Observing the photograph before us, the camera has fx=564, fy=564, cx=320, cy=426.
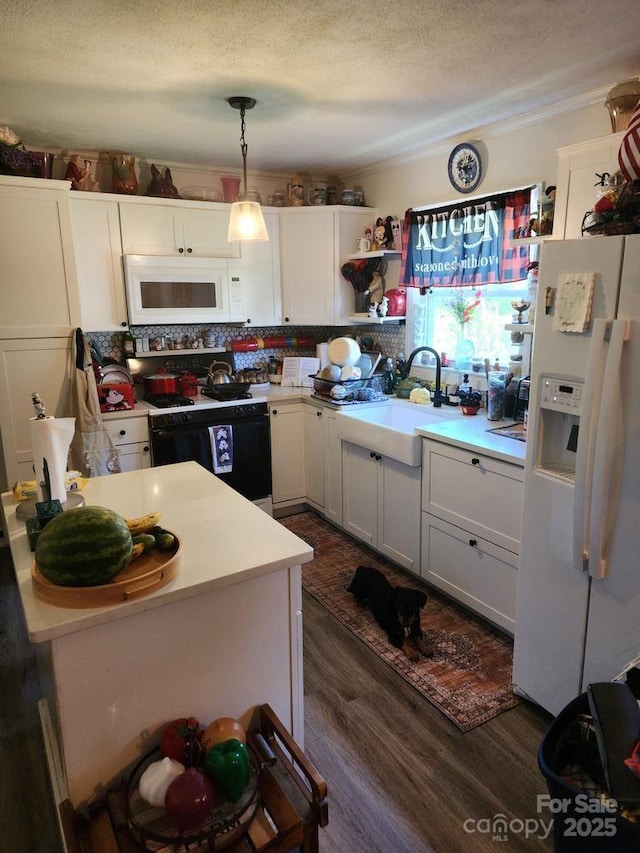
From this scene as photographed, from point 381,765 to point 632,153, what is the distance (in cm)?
221

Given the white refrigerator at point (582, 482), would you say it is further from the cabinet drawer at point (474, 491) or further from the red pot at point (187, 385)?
the red pot at point (187, 385)

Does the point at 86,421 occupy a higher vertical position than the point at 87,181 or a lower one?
lower

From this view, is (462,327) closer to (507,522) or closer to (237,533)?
(507,522)

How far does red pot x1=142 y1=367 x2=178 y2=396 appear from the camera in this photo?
12.7ft

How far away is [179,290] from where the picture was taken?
3.83m

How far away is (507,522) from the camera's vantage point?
253cm

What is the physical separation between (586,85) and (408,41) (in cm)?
99

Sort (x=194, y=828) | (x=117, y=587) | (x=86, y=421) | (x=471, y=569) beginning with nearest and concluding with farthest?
(x=194, y=828), (x=117, y=587), (x=471, y=569), (x=86, y=421)

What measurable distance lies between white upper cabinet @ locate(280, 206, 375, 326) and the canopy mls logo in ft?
2.02

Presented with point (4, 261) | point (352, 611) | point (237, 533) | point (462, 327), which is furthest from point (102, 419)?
point (462, 327)

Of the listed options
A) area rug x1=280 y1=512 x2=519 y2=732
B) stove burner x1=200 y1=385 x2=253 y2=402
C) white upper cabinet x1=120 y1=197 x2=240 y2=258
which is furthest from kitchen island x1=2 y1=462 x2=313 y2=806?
white upper cabinet x1=120 y1=197 x2=240 y2=258

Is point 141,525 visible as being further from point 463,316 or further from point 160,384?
point 463,316

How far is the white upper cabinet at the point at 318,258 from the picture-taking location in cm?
411
